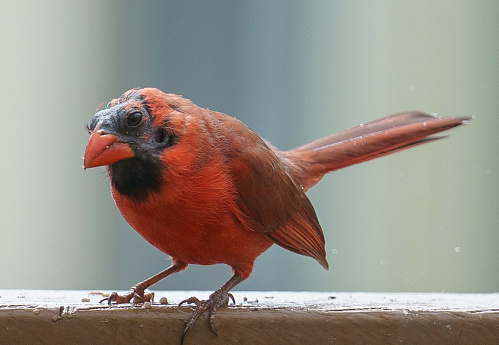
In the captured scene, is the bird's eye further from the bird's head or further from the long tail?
the long tail

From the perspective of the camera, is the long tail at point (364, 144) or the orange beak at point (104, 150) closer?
the orange beak at point (104, 150)

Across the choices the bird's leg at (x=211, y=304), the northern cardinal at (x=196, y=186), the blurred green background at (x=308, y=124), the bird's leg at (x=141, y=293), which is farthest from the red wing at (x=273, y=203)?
the blurred green background at (x=308, y=124)

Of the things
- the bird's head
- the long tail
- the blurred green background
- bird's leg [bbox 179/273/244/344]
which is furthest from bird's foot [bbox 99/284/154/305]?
the blurred green background

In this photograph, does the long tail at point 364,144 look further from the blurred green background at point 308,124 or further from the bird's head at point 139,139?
the blurred green background at point 308,124

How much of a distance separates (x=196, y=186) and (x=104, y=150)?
1.01ft

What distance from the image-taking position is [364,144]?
118 inches

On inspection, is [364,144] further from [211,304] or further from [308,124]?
[308,124]

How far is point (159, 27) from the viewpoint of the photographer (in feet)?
15.3

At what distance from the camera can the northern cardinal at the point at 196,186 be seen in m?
2.11

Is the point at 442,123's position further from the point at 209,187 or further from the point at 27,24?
the point at 27,24

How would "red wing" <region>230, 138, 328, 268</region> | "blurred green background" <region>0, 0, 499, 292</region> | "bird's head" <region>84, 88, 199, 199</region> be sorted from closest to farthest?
1. "bird's head" <region>84, 88, 199, 199</region>
2. "red wing" <region>230, 138, 328, 268</region>
3. "blurred green background" <region>0, 0, 499, 292</region>

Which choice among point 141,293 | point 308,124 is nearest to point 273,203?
point 141,293

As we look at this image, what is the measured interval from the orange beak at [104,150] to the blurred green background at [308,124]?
2.64 meters

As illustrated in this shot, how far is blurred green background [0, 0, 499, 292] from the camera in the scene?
4781 millimetres
